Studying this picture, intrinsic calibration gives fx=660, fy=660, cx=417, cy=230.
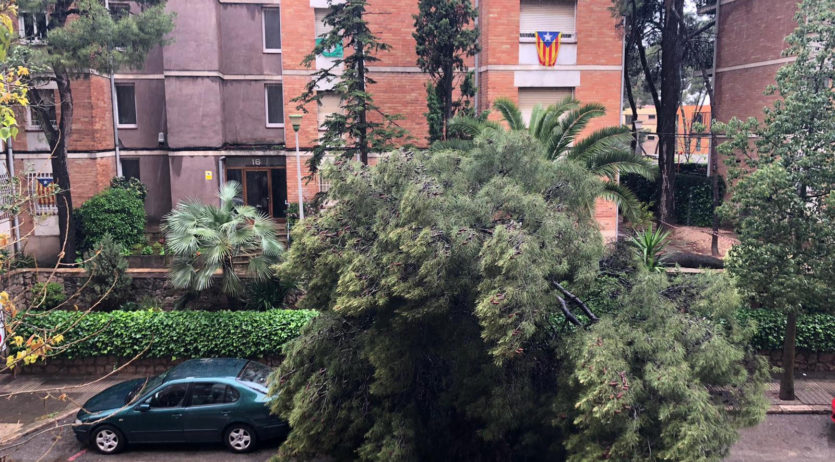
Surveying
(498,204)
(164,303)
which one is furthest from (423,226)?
(164,303)

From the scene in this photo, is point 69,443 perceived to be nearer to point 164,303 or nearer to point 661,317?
point 164,303

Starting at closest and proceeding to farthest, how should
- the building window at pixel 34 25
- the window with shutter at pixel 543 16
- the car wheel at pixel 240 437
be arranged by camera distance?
the car wheel at pixel 240 437
the building window at pixel 34 25
the window with shutter at pixel 543 16

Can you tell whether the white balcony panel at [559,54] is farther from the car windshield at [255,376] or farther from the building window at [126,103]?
the building window at [126,103]

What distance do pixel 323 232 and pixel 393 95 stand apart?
14143mm

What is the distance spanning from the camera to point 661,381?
6.91m

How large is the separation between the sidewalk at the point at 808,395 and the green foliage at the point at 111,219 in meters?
17.8

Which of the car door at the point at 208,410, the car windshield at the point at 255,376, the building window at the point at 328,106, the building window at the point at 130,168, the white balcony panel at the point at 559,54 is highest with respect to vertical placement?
the white balcony panel at the point at 559,54

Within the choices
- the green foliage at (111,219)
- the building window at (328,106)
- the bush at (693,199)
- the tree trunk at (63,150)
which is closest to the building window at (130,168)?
the green foliage at (111,219)

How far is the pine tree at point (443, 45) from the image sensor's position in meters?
17.7

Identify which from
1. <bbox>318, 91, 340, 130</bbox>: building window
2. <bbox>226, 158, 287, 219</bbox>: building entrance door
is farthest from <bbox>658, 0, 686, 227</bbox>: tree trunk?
<bbox>226, 158, 287, 219</bbox>: building entrance door

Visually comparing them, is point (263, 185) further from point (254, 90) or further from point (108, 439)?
point (108, 439)

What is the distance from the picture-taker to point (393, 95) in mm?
22203

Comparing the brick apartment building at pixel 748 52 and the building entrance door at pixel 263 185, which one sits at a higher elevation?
the brick apartment building at pixel 748 52

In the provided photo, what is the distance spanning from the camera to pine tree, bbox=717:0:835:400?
40.0 feet
